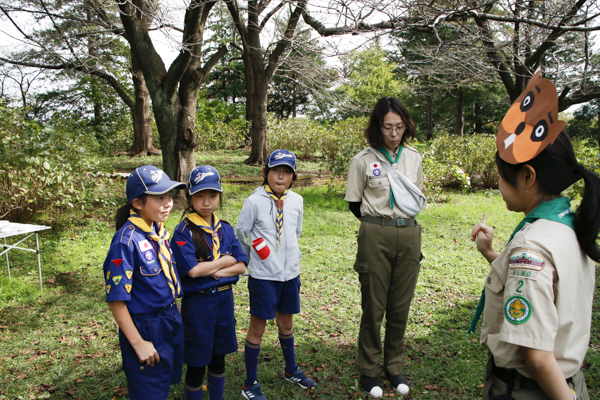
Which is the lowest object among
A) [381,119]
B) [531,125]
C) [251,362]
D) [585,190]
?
[251,362]

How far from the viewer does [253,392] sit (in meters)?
2.71

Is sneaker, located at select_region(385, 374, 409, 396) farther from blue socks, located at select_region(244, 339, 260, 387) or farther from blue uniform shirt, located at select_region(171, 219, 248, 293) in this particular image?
blue uniform shirt, located at select_region(171, 219, 248, 293)

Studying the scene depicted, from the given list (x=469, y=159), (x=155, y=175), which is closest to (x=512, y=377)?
(x=155, y=175)

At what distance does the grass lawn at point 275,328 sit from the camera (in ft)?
9.59

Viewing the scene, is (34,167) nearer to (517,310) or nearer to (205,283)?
(205,283)

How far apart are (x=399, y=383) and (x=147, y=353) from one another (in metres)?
1.82

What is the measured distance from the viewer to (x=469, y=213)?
850 cm

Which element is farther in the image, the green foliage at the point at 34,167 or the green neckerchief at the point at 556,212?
the green foliage at the point at 34,167

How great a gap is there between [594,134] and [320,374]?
25521 millimetres

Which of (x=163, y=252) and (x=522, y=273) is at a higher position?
(x=522, y=273)

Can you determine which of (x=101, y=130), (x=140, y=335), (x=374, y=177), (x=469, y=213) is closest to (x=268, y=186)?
(x=374, y=177)

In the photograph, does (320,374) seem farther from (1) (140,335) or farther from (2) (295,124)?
(2) (295,124)

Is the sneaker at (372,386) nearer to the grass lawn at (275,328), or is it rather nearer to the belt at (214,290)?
the grass lawn at (275,328)

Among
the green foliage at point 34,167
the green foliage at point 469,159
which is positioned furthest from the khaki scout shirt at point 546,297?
the green foliage at point 469,159
